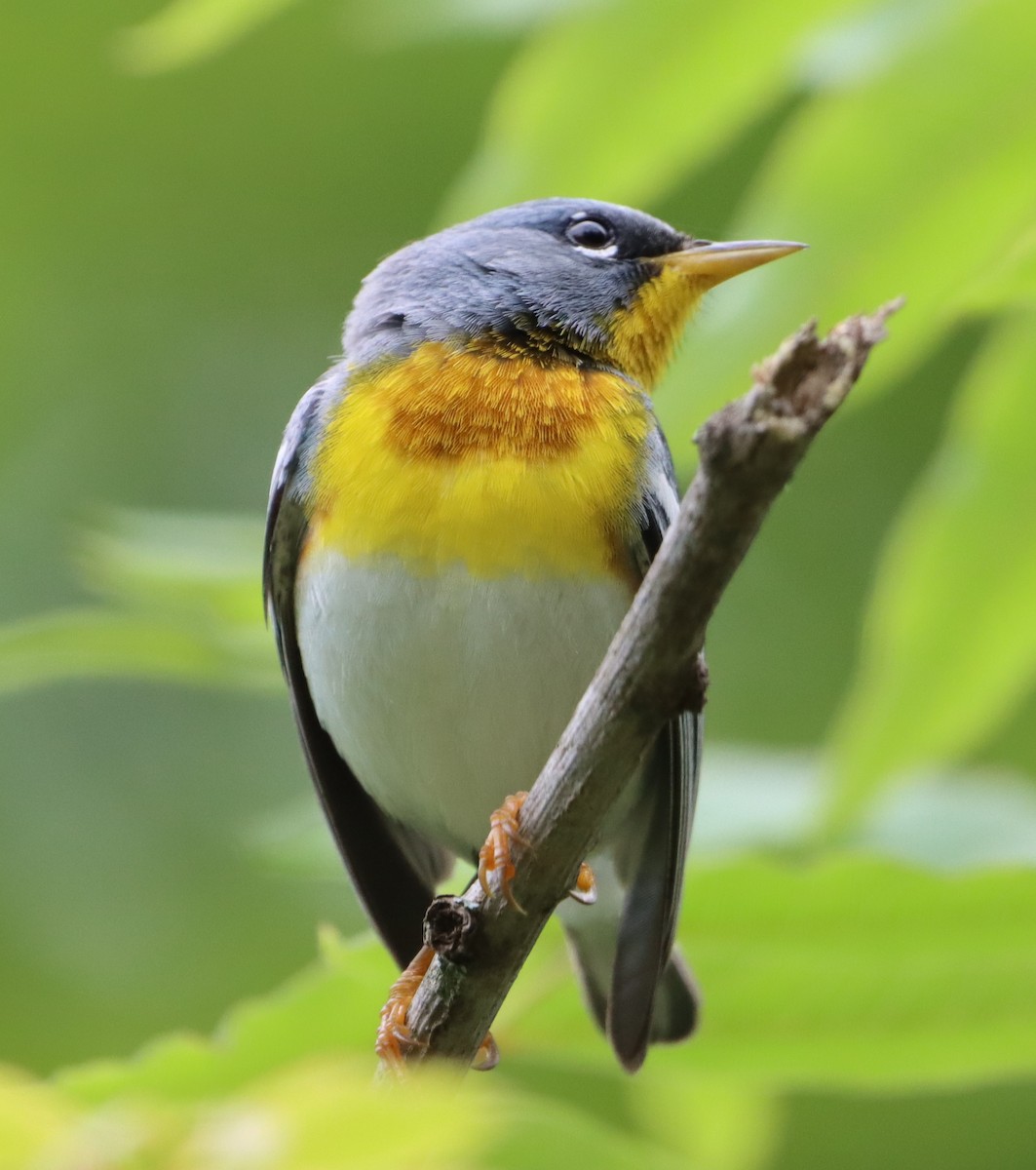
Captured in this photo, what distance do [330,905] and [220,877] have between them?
744 mm

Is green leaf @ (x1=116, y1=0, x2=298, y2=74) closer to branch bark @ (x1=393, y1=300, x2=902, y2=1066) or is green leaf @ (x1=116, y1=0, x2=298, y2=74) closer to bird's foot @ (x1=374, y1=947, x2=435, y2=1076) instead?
branch bark @ (x1=393, y1=300, x2=902, y2=1066)

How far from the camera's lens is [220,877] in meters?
6.50

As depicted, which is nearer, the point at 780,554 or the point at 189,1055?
the point at 189,1055

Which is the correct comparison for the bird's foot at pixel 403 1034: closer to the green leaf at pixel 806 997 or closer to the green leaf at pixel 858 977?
the green leaf at pixel 806 997

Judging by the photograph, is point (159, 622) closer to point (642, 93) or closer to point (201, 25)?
point (201, 25)

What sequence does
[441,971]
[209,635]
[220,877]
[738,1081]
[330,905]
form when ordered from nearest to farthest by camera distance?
[441,971], [738,1081], [209,635], [330,905], [220,877]

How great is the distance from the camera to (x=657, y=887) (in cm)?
339

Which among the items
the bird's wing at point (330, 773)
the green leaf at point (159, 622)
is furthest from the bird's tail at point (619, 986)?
the green leaf at point (159, 622)

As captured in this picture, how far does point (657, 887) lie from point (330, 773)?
0.93 meters

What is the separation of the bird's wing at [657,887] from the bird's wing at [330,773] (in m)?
0.61

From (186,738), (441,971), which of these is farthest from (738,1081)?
(186,738)

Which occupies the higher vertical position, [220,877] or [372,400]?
[220,877]

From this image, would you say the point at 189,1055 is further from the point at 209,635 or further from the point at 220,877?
the point at 220,877

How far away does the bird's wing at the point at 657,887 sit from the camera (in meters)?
2.79
